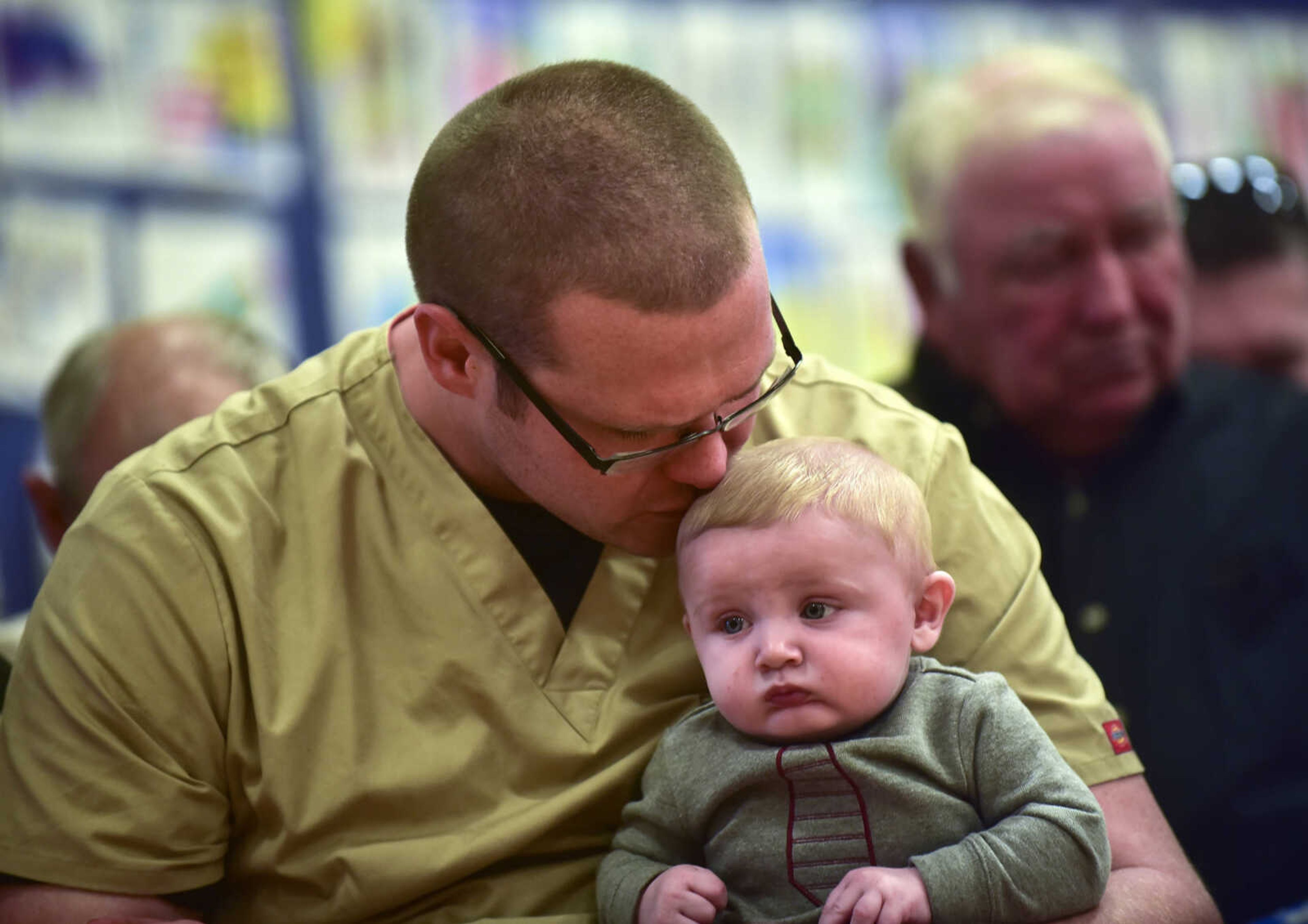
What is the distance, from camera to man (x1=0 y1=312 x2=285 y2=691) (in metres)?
2.50

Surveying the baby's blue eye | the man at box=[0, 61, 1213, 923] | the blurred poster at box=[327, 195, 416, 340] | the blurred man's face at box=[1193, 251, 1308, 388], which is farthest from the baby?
the blurred poster at box=[327, 195, 416, 340]

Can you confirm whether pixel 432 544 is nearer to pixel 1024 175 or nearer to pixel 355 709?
pixel 355 709

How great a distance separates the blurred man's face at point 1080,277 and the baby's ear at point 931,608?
1.22 m

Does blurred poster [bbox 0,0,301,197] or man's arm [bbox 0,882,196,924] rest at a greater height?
blurred poster [bbox 0,0,301,197]

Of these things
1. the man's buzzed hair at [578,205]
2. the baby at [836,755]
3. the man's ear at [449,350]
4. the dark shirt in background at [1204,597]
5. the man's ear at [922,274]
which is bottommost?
the dark shirt in background at [1204,597]

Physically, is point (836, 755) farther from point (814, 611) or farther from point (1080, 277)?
point (1080, 277)

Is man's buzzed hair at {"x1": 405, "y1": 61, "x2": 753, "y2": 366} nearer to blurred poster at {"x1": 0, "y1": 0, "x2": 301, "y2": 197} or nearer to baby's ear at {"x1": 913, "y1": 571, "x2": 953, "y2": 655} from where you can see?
baby's ear at {"x1": 913, "y1": 571, "x2": 953, "y2": 655}

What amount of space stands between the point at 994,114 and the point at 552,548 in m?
1.53

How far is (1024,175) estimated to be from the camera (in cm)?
272

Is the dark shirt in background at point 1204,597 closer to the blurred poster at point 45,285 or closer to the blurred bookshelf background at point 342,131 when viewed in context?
the blurred bookshelf background at point 342,131

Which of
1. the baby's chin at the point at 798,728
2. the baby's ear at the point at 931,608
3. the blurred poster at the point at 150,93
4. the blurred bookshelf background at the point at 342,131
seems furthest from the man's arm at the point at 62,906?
the blurred poster at the point at 150,93

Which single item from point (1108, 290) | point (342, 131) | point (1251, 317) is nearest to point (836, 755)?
point (1108, 290)

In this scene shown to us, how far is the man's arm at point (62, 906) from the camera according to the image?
5.06 feet

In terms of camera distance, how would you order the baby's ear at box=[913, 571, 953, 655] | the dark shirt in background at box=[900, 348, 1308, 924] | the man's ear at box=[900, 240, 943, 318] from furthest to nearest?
the man's ear at box=[900, 240, 943, 318], the dark shirt in background at box=[900, 348, 1308, 924], the baby's ear at box=[913, 571, 953, 655]
